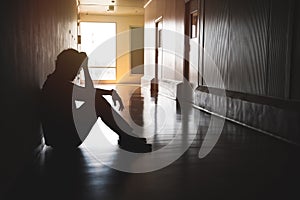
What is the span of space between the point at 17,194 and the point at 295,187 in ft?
5.93

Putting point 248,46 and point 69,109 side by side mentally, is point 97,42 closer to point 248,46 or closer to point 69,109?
point 248,46

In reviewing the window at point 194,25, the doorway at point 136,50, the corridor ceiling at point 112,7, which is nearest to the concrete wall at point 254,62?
the window at point 194,25

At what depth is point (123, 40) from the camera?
18.1 meters

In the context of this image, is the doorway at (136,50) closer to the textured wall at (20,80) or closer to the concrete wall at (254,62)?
the concrete wall at (254,62)

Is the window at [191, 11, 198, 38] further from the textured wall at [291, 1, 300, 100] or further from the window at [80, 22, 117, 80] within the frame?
the window at [80, 22, 117, 80]

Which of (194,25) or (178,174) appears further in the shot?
(194,25)

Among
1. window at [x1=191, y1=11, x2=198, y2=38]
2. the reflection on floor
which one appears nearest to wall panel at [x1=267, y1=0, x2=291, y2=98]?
the reflection on floor

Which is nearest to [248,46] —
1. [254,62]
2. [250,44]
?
[250,44]

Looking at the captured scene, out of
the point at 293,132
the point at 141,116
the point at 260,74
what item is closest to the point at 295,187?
the point at 293,132

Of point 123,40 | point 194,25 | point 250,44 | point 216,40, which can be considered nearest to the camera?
point 250,44

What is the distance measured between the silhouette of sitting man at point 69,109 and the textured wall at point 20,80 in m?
0.12

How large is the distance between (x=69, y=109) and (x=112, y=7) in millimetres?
13421

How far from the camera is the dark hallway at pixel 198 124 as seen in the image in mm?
2203

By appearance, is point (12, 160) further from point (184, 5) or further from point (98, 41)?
point (98, 41)
